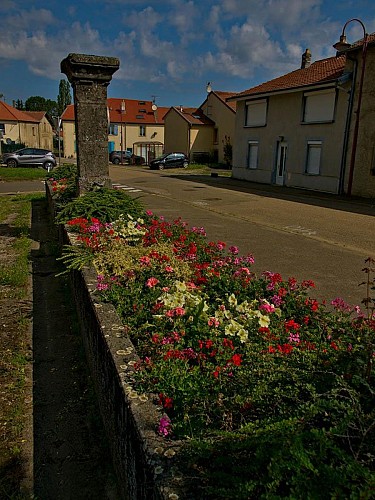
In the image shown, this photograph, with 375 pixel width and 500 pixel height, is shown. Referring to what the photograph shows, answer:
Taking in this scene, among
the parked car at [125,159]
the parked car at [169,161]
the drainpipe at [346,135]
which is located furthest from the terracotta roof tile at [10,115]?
the drainpipe at [346,135]

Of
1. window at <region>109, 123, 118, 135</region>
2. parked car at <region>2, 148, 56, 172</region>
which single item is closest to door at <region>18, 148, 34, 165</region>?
parked car at <region>2, 148, 56, 172</region>

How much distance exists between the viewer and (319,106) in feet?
67.6

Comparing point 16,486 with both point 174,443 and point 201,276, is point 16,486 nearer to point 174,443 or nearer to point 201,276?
point 174,443

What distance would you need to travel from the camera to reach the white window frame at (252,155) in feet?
84.2

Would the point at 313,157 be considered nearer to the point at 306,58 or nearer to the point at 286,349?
the point at 306,58

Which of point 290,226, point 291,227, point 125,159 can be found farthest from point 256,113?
point 125,159

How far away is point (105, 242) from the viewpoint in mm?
5215

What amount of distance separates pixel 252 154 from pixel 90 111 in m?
19.4

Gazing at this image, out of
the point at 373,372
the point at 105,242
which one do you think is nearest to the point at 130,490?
the point at 373,372

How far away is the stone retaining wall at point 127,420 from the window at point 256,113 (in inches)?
907

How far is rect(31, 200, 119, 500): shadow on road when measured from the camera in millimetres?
2768

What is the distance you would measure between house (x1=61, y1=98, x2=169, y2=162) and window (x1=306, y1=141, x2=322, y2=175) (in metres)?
36.9

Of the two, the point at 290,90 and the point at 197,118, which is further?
the point at 197,118

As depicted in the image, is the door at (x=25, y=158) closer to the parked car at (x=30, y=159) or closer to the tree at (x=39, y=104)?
the parked car at (x=30, y=159)
